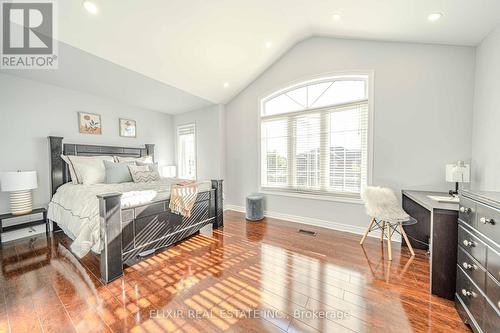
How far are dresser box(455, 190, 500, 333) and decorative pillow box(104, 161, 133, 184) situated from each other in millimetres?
4120

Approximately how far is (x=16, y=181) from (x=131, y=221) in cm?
206

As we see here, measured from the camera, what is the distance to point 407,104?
2744 millimetres

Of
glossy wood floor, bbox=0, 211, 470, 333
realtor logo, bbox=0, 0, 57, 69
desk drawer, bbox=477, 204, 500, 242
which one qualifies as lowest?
glossy wood floor, bbox=0, 211, 470, 333

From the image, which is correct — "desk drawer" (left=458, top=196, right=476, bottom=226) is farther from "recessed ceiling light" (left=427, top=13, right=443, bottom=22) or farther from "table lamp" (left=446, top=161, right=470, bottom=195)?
"recessed ceiling light" (left=427, top=13, right=443, bottom=22)

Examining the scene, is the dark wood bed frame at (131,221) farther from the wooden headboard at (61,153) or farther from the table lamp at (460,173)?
the table lamp at (460,173)

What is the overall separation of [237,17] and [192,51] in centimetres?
84

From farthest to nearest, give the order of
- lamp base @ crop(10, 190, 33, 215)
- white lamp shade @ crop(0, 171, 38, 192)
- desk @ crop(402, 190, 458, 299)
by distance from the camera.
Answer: lamp base @ crop(10, 190, 33, 215)
white lamp shade @ crop(0, 171, 38, 192)
desk @ crop(402, 190, 458, 299)

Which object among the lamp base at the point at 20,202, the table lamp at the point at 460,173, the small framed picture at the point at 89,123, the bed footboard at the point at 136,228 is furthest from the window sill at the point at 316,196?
the lamp base at the point at 20,202

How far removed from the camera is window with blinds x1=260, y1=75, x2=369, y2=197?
3.16 meters

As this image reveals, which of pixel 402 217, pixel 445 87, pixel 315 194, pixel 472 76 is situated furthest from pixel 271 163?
pixel 472 76

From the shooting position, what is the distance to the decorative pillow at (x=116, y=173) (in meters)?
3.21

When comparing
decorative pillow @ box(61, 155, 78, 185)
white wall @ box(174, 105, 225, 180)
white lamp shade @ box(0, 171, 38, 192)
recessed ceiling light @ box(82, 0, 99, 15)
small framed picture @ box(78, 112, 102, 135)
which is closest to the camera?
recessed ceiling light @ box(82, 0, 99, 15)

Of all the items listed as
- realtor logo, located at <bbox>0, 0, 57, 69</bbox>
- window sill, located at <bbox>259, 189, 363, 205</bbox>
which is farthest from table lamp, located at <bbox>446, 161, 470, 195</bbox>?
realtor logo, located at <bbox>0, 0, 57, 69</bbox>

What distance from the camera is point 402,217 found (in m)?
2.32
